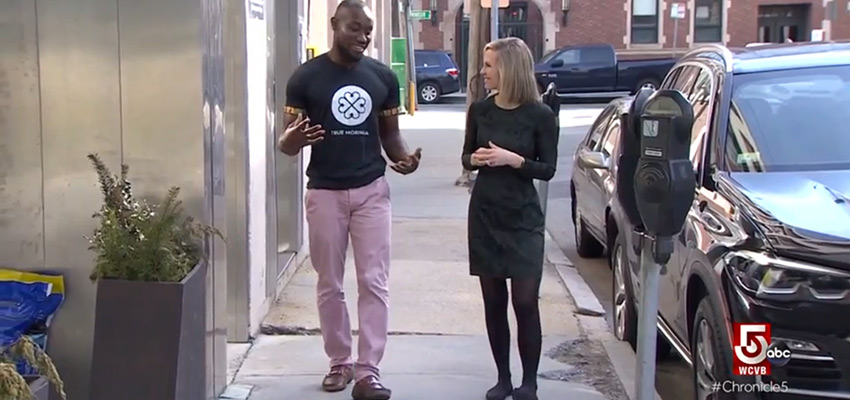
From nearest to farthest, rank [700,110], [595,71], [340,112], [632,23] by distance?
[340,112], [700,110], [595,71], [632,23]

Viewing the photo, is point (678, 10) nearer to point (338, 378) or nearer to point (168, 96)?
point (338, 378)

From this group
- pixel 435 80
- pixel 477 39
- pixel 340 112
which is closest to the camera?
pixel 340 112

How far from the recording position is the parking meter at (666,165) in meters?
3.78

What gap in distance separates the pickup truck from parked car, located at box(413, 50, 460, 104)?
2.59 metres

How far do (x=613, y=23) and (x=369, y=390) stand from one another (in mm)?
33565

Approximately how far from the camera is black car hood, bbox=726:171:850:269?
3998 millimetres

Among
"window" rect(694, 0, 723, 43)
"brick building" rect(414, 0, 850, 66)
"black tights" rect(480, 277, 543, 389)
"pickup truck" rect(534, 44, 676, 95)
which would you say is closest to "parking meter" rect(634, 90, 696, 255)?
"black tights" rect(480, 277, 543, 389)

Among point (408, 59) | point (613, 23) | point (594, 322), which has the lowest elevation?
point (594, 322)

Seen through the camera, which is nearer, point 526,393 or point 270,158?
point 526,393

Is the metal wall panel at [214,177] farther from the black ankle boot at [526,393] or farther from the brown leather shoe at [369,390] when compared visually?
the black ankle boot at [526,393]

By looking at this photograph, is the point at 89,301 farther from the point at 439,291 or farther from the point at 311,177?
the point at 439,291

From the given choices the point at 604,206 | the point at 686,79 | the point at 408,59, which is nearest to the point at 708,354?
the point at 686,79

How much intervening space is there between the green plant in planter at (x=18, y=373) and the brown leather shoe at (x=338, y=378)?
2.32m

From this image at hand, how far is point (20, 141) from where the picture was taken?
444cm
